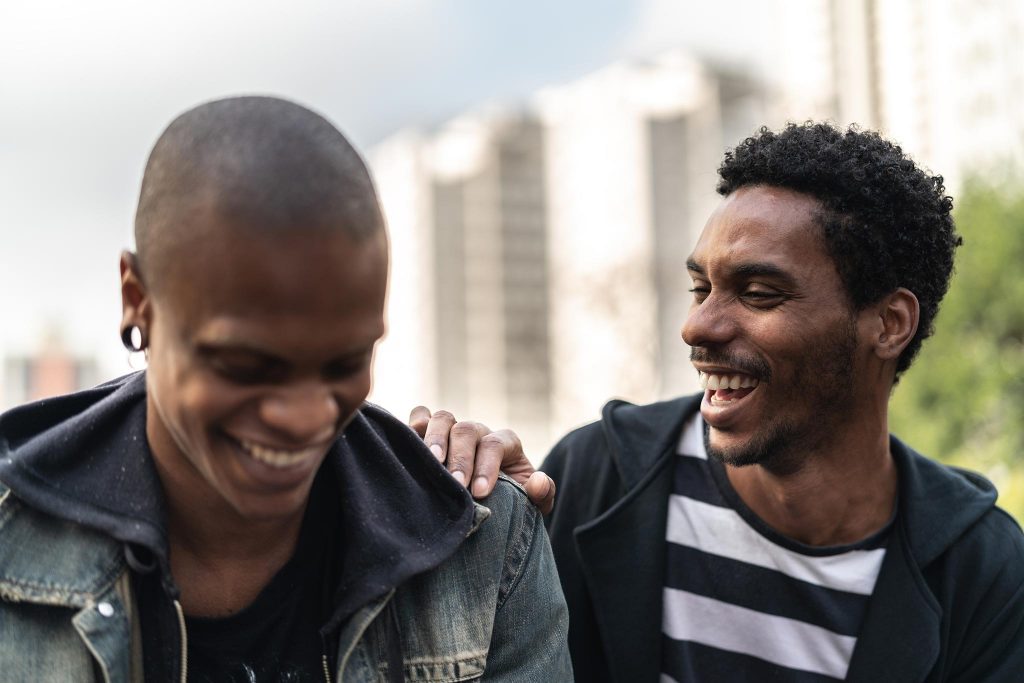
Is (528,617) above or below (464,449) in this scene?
below

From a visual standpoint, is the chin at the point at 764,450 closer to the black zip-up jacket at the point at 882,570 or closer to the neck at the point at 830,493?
the neck at the point at 830,493

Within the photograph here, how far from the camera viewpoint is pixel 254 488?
2.17 meters

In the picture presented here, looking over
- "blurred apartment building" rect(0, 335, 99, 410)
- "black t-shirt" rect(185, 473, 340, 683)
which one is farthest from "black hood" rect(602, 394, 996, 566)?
"blurred apartment building" rect(0, 335, 99, 410)

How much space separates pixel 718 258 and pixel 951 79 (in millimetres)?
52503

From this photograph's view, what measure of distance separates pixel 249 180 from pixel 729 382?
77.2 inches

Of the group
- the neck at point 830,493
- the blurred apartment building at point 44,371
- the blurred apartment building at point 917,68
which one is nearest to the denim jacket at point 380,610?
the neck at point 830,493

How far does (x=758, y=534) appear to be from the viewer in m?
3.67

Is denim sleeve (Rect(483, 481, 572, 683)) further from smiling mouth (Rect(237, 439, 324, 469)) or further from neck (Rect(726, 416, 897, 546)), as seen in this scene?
neck (Rect(726, 416, 897, 546))

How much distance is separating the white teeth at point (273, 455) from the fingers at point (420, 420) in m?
0.92

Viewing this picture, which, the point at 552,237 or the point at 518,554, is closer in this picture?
the point at 518,554

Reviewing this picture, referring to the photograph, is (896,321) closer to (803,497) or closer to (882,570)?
(803,497)

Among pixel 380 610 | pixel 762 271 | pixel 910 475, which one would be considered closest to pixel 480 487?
pixel 380 610

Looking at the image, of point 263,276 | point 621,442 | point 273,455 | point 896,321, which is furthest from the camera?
point 621,442

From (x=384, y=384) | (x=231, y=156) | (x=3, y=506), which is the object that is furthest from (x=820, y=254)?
(x=384, y=384)
